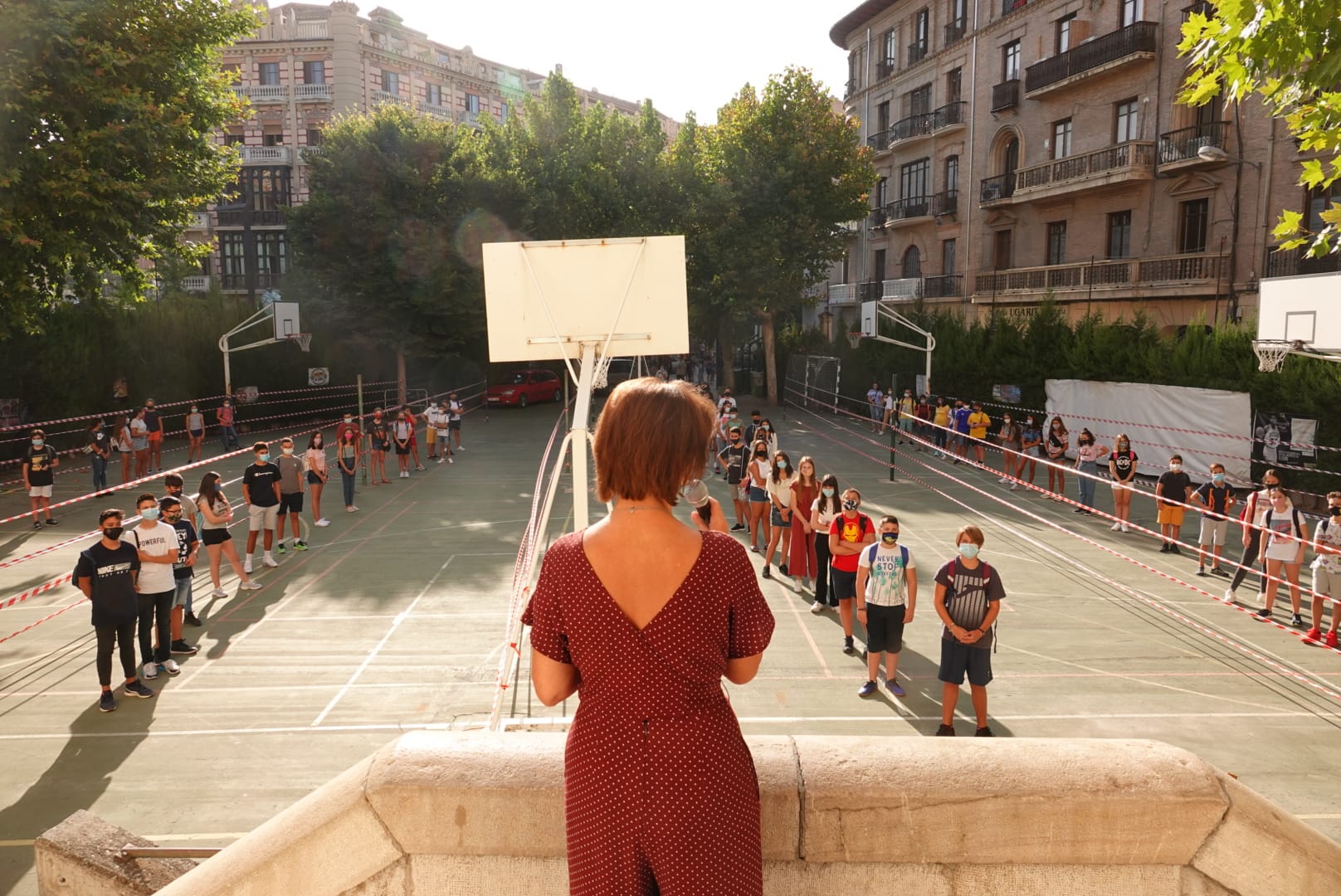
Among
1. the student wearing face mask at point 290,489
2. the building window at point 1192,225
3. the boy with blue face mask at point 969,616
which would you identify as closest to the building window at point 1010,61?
the building window at point 1192,225

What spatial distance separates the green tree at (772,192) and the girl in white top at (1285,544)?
89.1 feet

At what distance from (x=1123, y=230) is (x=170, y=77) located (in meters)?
26.8

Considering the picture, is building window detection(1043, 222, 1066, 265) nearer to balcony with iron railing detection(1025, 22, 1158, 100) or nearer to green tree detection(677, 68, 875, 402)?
balcony with iron railing detection(1025, 22, 1158, 100)

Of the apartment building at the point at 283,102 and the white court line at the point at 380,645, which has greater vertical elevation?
the apartment building at the point at 283,102

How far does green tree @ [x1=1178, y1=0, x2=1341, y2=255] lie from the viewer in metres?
5.71

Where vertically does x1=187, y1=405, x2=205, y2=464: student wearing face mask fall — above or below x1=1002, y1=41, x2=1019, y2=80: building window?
below

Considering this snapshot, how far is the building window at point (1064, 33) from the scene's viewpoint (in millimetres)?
32281

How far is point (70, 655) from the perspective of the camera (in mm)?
10734

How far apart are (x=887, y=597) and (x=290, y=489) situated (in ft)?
32.6

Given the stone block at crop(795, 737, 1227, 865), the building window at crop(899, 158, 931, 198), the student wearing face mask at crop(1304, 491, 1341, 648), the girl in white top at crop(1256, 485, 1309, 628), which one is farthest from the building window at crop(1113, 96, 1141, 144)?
the stone block at crop(795, 737, 1227, 865)

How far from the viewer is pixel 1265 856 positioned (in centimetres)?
263

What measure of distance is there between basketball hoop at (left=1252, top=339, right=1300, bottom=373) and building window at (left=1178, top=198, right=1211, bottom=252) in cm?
1380

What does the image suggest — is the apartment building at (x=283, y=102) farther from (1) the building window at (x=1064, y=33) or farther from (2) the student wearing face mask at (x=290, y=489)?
(2) the student wearing face mask at (x=290, y=489)

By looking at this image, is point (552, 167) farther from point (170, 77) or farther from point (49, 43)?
point (49, 43)
